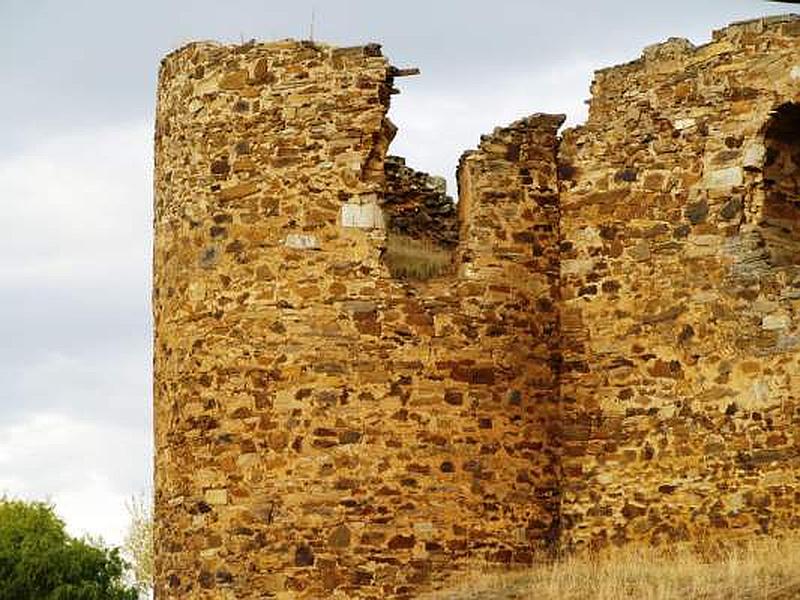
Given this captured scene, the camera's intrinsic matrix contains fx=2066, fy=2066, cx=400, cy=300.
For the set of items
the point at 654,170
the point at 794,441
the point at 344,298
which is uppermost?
the point at 654,170

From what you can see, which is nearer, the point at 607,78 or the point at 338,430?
the point at 338,430

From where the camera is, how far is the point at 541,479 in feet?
61.7

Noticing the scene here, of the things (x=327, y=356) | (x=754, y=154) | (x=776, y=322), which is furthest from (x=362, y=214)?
(x=776, y=322)

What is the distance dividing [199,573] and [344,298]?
276 cm

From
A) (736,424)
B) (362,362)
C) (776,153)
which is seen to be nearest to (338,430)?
(362,362)

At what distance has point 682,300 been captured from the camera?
18734 millimetres

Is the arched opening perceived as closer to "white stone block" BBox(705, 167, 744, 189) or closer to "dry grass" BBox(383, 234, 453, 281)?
"white stone block" BBox(705, 167, 744, 189)

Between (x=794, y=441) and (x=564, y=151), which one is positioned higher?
(x=564, y=151)

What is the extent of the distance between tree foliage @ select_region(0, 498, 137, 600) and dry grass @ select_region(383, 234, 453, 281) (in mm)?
14007

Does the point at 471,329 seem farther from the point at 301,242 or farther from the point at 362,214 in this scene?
the point at 301,242

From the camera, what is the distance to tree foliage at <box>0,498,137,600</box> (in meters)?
32.7

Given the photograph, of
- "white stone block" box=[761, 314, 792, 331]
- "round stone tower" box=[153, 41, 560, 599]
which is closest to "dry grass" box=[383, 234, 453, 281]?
"round stone tower" box=[153, 41, 560, 599]

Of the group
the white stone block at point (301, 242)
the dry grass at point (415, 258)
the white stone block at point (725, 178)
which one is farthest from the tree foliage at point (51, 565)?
the white stone block at point (725, 178)

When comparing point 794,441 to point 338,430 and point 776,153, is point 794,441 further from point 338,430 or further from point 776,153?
point 338,430
